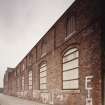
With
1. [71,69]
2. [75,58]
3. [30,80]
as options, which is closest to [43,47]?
[30,80]

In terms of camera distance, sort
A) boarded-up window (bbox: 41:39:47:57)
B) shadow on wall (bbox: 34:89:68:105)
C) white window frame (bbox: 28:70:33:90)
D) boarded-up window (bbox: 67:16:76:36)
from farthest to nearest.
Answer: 1. white window frame (bbox: 28:70:33:90)
2. boarded-up window (bbox: 41:39:47:57)
3. shadow on wall (bbox: 34:89:68:105)
4. boarded-up window (bbox: 67:16:76:36)

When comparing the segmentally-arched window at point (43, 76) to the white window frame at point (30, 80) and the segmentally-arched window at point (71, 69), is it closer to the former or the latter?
the white window frame at point (30, 80)

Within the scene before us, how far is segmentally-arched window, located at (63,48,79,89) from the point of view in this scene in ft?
54.7

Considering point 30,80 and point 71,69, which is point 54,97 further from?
point 30,80

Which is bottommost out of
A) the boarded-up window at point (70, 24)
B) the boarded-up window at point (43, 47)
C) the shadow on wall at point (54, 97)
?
the shadow on wall at point (54, 97)

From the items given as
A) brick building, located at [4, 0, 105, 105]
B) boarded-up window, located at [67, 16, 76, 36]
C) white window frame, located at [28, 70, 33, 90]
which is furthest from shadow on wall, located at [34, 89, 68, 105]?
white window frame, located at [28, 70, 33, 90]

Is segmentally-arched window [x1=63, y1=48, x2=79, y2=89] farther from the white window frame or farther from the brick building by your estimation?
the white window frame

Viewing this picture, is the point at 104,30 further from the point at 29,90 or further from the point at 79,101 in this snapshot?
the point at 29,90

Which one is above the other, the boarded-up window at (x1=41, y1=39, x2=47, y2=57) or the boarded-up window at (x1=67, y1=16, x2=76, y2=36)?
the boarded-up window at (x1=67, y1=16, x2=76, y2=36)

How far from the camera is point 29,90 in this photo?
111 ft

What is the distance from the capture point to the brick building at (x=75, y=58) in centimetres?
1356

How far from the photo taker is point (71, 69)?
17.6m

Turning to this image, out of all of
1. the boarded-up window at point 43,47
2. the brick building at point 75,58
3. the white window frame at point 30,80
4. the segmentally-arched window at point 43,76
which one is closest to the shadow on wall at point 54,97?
the brick building at point 75,58

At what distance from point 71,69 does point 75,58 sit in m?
1.04
